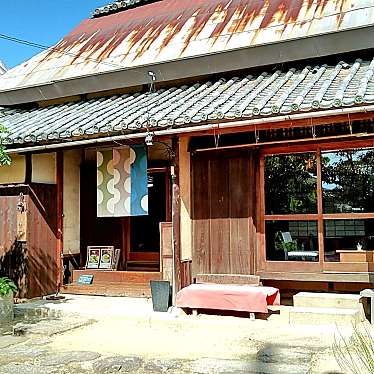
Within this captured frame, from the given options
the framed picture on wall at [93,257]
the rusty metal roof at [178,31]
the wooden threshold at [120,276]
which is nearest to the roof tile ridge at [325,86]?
the rusty metal roof at [178,31]

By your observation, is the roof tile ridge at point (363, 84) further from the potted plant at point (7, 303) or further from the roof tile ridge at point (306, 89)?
the potted plant at point (7, 303)

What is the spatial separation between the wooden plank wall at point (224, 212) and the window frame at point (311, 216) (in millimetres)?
160

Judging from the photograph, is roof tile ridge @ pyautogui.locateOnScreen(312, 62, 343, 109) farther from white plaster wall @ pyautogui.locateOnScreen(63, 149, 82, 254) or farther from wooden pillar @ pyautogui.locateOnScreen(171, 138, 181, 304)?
white plaster wall @ pyautogui.locateOnScreen(63, 149, 82, 254)

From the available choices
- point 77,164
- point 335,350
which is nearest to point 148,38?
point 77,164

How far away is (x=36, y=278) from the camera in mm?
9805

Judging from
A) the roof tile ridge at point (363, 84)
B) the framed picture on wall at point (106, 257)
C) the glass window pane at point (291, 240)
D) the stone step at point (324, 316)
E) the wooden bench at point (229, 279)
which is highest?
the roof tile ridge at point (363, 84)

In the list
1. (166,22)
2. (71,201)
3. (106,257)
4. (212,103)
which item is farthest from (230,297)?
(166,22)

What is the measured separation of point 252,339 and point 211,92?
457cm

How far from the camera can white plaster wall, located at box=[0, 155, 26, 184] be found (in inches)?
395

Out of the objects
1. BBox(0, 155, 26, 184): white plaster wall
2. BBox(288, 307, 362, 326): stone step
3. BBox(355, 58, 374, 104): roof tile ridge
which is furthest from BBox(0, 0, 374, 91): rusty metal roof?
BBox(288, 307, 362, 326): stone step

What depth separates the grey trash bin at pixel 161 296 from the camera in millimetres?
8281

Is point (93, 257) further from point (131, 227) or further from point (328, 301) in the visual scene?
point (328, 301)

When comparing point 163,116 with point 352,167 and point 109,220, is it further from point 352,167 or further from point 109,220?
point 109,220

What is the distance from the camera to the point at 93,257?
11.2m
